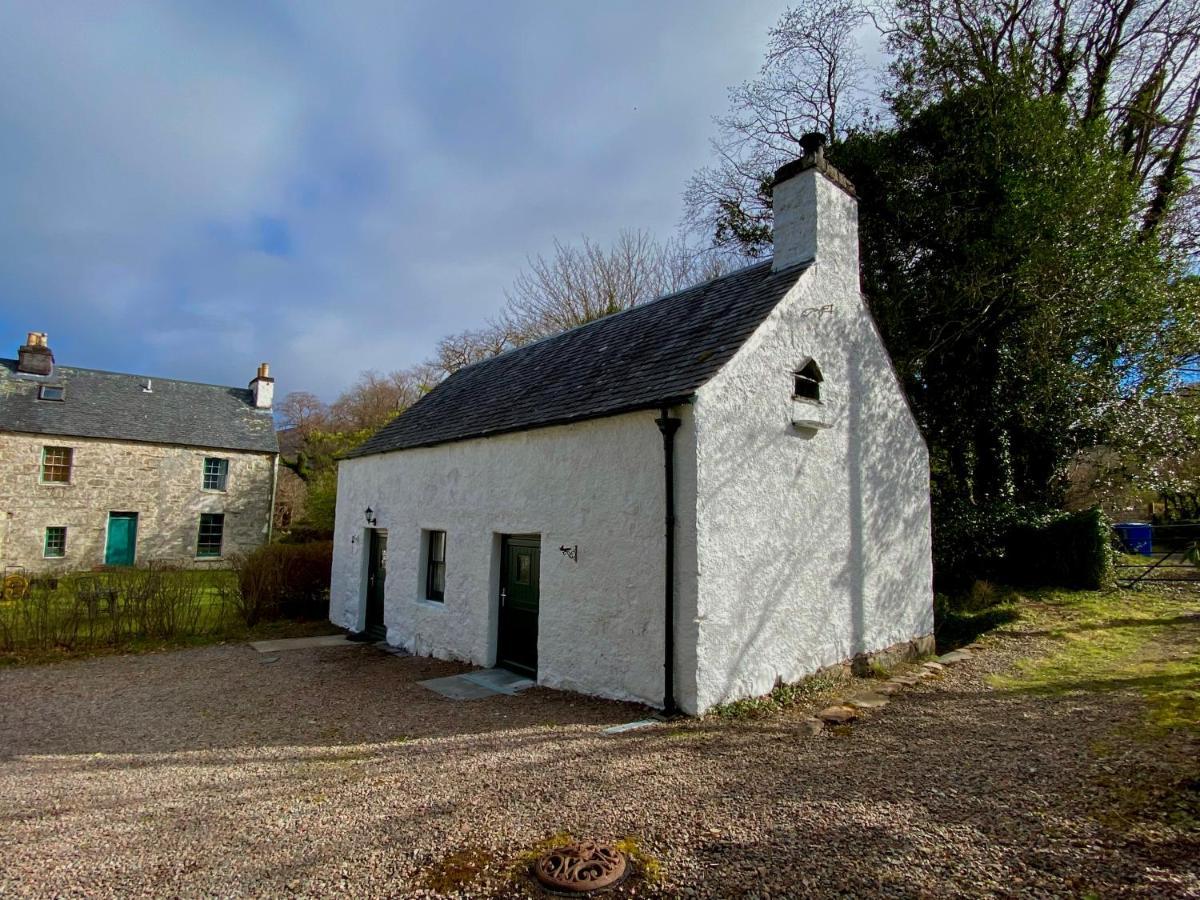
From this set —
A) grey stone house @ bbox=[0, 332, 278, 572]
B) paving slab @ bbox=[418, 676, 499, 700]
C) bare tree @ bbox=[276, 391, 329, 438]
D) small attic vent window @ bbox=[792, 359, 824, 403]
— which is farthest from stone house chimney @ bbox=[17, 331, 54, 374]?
small attic vent window @ bbox=[792, 359, 824, 403]

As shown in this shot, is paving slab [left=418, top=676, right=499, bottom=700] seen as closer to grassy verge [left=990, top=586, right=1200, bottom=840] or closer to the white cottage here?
the white cottage

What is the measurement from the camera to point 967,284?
41.7ft

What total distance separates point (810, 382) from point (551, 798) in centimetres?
623

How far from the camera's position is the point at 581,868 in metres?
3.75

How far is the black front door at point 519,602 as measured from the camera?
9.05 meters

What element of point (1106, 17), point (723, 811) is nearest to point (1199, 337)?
point (1106, 17)

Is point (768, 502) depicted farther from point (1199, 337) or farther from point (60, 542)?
point (60, 542)

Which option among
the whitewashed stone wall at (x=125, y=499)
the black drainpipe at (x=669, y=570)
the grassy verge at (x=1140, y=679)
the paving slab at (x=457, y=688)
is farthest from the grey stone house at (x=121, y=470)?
the grassy verge at (x=1140, y=679)

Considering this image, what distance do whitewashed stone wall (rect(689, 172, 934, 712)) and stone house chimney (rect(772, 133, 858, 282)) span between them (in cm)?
3

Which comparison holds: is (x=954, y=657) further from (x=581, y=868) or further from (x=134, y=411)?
(x=134, y=411)

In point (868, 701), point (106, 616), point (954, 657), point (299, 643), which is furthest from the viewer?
point (299, 643)

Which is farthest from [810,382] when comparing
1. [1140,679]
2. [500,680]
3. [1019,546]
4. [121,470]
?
[121,470]

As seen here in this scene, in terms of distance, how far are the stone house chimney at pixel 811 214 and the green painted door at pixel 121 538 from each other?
92.1 ft

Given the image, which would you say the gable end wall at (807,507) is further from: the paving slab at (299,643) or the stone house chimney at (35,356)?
the stone house chimney at (35,356)
